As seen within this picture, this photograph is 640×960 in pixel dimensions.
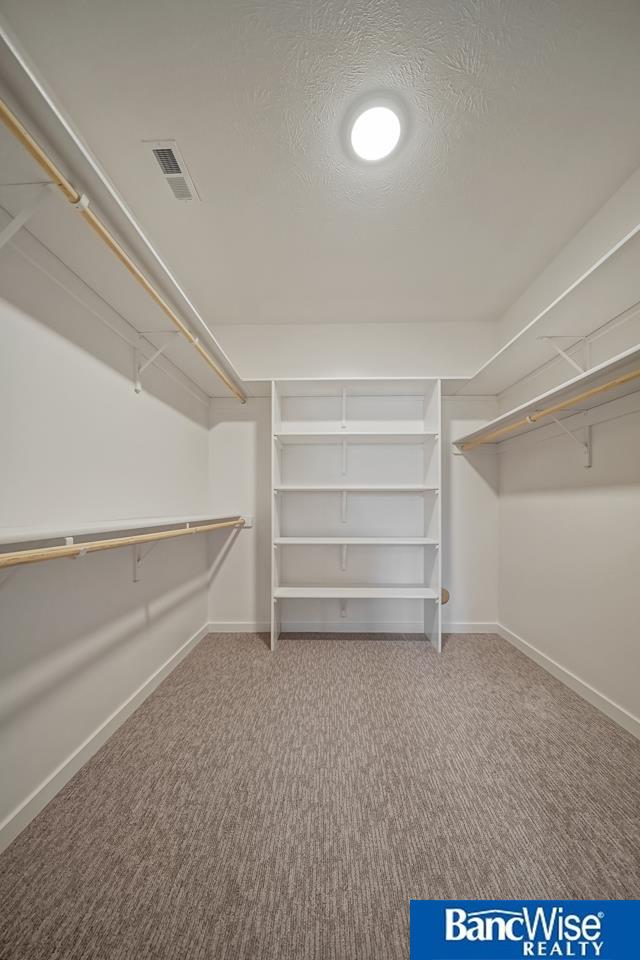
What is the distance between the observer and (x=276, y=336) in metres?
3.34

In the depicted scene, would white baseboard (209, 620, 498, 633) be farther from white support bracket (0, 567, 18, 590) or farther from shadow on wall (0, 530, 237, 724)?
white support bracket (0, 567, 18, 590)

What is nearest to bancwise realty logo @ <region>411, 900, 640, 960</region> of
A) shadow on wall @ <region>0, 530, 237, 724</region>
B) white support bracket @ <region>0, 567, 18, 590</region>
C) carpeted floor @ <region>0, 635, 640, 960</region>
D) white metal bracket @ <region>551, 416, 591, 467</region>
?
carpeted floor @ <region>0, 635, 640, 960</region>

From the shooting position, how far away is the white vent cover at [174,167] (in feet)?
5.32

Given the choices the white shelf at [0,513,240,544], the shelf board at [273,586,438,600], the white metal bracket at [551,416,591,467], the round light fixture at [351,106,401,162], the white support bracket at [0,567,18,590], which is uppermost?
the round light fixture at [351,106,401,162]

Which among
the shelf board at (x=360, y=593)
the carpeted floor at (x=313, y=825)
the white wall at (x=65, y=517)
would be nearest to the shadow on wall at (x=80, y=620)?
the white wall at (x=65, y=517)

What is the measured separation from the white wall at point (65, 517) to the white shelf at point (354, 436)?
101 cm

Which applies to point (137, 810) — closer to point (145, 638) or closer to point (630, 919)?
point (145, 638)

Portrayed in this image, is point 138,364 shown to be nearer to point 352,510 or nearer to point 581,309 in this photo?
point 352,510

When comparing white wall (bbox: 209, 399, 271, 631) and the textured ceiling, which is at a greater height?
the textured ceiling

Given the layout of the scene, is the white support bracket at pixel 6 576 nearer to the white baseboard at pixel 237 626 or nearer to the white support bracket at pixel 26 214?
the white support bracket at pixel 26 214

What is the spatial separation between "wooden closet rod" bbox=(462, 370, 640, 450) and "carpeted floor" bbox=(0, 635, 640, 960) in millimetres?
1528

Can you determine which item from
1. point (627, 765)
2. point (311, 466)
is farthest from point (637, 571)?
point (311, 466)

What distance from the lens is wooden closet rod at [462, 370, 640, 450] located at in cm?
155

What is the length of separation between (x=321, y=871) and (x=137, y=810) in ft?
2.23
